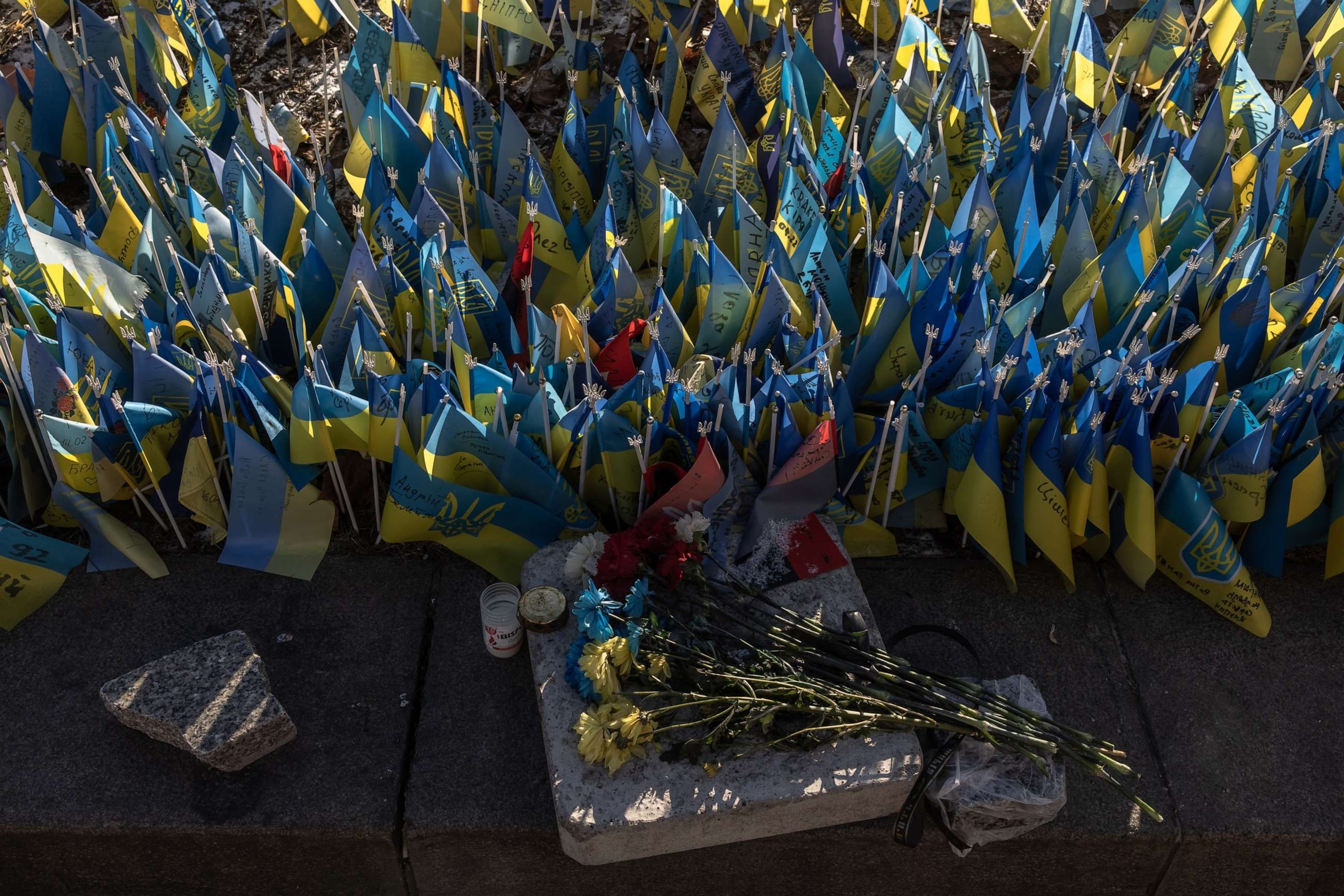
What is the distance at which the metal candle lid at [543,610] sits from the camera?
137 inches

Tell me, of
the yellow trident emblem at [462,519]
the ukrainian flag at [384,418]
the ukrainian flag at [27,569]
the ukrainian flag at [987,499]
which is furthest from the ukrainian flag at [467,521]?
the ukrainian flag at [987,499]

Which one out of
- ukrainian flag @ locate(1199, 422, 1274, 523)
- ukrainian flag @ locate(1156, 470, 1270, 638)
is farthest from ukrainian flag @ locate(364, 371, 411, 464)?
ukrainian flag @ locate(1199, 422, 1274, 523)

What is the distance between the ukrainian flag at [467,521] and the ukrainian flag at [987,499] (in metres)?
1.34

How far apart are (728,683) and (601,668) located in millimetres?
359

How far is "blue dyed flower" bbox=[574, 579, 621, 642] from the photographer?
3279 millimetres

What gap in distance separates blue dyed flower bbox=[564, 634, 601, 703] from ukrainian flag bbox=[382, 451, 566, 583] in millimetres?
522

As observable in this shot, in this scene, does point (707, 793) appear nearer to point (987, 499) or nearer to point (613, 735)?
point (613, 735)

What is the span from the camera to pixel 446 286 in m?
4.12

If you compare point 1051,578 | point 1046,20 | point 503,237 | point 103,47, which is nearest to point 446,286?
point 503,237

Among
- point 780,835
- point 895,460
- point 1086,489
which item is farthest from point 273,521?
point 1086,489

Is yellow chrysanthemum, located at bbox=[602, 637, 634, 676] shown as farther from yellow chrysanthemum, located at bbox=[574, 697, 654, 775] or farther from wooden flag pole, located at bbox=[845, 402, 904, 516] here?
wooden flag pole, located at bbox=[845, 402, 904, 516]

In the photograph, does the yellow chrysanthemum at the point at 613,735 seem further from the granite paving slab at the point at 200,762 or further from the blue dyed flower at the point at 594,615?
the granite paving slab at the point at 200,762

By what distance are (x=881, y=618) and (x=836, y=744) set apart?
2.34 feet

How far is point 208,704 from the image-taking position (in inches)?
132
